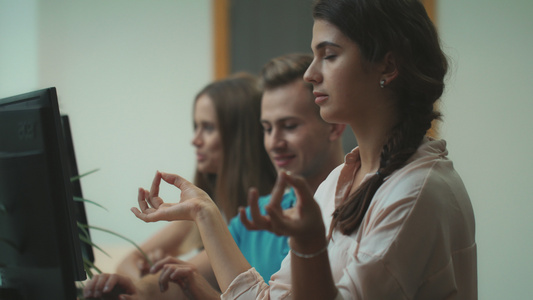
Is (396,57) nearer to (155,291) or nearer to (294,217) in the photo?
(294,217)

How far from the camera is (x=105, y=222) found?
10.9 feet

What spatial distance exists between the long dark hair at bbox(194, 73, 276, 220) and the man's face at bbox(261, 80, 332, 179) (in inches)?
16.3

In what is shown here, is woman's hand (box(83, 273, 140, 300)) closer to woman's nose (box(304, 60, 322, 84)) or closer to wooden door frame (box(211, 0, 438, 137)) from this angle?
woman's nose (box(304, 60, 322, 84))

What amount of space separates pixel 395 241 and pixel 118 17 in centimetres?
314

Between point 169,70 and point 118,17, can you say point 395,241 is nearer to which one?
point 169,70

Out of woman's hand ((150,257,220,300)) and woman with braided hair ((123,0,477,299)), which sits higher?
woman with braided hair ((123,0,477,299))

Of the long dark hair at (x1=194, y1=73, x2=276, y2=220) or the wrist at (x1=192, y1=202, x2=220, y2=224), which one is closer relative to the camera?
the wrist at (x1=192, y1=202, x2=220, y2=224)

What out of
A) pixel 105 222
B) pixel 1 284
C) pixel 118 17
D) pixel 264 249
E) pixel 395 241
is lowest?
pixel 105 222

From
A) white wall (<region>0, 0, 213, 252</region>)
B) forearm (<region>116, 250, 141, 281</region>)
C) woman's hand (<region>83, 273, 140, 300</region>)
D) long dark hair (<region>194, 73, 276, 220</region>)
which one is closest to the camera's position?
woman's hand (<region>83, 273, 140, 300</region>)

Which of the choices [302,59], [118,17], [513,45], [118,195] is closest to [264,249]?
[302,59]

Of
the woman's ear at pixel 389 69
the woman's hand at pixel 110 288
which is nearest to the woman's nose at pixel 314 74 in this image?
the woman's ear at pixel 389 69

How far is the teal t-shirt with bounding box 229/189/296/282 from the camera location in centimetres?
147

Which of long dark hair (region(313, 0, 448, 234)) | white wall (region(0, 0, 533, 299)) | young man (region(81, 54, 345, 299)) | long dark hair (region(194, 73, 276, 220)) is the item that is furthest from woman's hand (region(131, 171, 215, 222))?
white wall (region(0, 0, 533, 299))

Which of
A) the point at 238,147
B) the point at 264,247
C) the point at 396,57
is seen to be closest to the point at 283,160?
the point at 264,247
